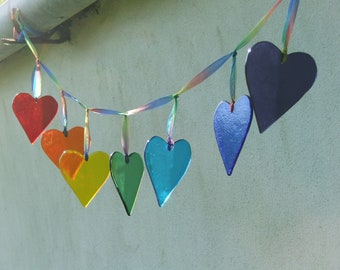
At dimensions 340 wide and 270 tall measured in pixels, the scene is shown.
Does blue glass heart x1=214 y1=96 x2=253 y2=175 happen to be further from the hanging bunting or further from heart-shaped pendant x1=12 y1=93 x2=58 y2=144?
heart-shaped pendant x1=12 y1=93 x2=58 y2=144

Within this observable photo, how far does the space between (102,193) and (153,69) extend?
674 millimetres

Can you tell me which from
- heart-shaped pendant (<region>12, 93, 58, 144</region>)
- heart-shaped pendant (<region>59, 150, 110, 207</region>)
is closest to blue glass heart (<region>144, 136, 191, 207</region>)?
heart-shaped pendant (<region>59, 150, 110, 207</region>)

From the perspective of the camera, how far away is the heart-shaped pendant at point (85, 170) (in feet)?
5.60

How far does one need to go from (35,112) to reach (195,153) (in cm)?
68

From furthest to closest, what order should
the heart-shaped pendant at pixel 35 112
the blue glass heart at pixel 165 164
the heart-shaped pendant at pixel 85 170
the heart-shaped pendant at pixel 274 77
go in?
the heart-shaped pendant at pixel 35 112, the heart-shaped pendant at pixel 85 170, the blue glass heart at pixel 165 164, the heart-shaped pendant at pixel 274 77

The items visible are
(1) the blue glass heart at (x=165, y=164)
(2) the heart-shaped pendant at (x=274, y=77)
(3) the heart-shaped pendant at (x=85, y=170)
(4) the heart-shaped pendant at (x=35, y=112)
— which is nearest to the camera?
(2) the heart-shaped pendant at (x=274, y=77)

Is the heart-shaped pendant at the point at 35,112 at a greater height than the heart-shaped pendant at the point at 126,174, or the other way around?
the heart-shaped pendant at the point at 35,112

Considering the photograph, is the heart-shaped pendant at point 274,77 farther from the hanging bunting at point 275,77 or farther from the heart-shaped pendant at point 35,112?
the heart-shaped pendant at point 35,112

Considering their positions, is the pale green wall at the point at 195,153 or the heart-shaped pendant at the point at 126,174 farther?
the pale green wall at the point at 195,153

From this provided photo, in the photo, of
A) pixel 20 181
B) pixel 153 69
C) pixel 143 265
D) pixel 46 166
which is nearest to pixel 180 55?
pixel 153 69

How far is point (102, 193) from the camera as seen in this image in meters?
2.80

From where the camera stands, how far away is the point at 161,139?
4.97 feet

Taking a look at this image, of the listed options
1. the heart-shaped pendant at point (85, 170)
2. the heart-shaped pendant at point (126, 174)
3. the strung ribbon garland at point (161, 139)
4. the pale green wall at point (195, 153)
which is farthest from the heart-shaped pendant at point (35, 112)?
the pale green wall at point (195, 153)

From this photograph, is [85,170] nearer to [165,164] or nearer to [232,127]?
[165,164]
